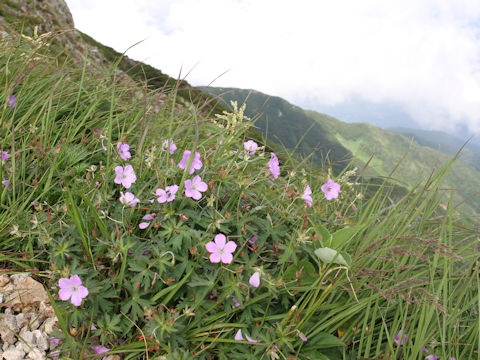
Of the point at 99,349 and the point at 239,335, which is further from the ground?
the point at 239,335

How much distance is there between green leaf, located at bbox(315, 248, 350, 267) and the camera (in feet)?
6.34

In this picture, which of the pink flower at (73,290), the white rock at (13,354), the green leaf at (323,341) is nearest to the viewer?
the pink flower at (73,290)

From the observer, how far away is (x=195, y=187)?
6.72 feet

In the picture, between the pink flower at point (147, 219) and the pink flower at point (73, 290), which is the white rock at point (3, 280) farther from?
the pink flower at point (147, 219)

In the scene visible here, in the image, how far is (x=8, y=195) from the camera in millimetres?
2369

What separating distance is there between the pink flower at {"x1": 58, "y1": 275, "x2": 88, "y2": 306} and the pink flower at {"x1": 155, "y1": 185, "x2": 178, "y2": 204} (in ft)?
2.03

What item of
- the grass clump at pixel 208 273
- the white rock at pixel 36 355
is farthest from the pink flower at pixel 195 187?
the white rock at pixel 36 355

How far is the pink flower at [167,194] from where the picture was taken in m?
1.96

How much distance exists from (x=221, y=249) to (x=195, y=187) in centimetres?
46

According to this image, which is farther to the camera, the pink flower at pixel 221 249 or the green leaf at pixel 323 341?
the green leaf at pixel 323 341

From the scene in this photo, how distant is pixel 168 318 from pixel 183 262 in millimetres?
316

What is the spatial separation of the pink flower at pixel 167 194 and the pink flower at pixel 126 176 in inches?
11.5

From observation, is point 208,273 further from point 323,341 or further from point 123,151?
point 123,151

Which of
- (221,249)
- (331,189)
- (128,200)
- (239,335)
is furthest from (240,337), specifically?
(331,189)
